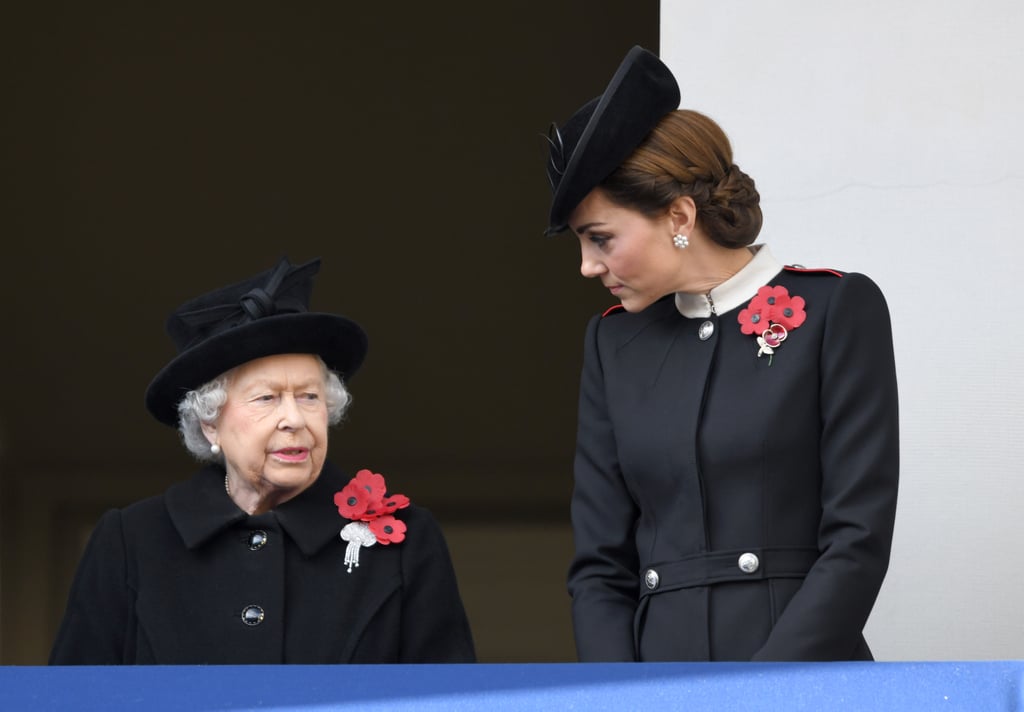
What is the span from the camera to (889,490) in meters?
2.74

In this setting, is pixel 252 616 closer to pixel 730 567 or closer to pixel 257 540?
pixel 257 540

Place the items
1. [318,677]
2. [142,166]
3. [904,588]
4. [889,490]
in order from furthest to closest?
[142,166] < [904,588] < [889,490] < [318,677]

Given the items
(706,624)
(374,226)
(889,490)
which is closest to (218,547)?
(706,624)

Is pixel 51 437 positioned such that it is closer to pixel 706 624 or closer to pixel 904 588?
pixel 904 588

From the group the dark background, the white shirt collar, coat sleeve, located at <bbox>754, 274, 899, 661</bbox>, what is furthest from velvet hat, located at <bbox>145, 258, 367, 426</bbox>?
the dark background

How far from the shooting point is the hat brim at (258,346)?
3295 millimetres

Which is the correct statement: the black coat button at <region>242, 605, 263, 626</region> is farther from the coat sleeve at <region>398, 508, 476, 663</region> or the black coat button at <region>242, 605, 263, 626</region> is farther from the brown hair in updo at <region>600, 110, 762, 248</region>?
the brown hair in updo at <region>600, 110, 762, 248</region>

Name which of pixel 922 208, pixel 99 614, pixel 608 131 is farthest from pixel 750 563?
pixel 922 208

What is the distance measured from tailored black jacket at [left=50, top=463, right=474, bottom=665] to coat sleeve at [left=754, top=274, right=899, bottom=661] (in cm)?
80

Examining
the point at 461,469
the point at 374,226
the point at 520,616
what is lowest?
the point at 520,616

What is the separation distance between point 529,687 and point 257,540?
3.93ft

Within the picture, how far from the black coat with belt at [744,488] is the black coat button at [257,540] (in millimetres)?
663

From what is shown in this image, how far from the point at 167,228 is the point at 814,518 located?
5841 millimetres

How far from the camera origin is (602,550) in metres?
2.94
